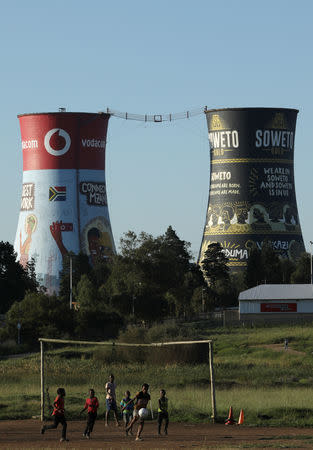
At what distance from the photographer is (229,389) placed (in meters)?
34.0

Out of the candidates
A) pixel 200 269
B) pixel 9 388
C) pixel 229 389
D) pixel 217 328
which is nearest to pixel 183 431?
pixel 229 389

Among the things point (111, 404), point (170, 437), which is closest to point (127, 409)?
point (111, 404)

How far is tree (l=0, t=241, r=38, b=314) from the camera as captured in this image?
7638cm

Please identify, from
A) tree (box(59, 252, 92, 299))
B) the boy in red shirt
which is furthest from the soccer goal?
tree (box(59, 252, 92, 299))

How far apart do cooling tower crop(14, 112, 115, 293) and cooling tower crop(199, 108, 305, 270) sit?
986cm

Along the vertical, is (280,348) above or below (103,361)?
above

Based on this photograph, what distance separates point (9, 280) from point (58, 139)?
15.8 metres

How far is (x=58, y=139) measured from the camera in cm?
8856

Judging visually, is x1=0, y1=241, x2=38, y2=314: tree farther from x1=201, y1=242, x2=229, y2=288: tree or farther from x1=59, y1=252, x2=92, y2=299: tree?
x1=201, y1=242, x2=229, y2=288: tree

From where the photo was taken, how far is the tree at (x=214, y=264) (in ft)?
305

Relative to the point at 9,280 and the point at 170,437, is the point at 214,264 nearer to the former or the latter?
the point at 9,280

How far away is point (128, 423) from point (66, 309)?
39.3m

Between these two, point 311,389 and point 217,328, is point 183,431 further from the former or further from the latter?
point 217,328

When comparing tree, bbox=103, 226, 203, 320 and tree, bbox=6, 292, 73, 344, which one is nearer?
tree, bbox=6, 292, 73, 344
